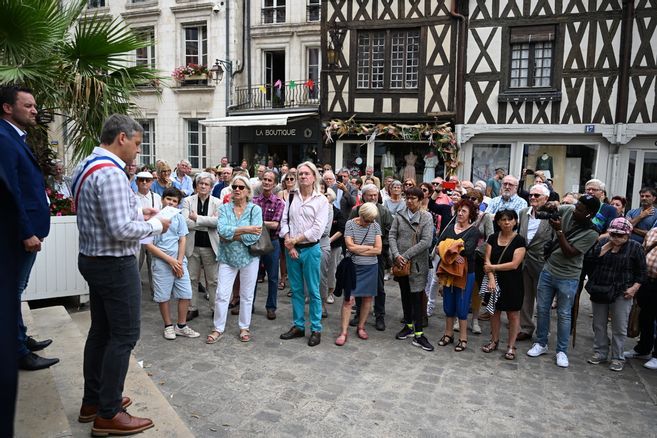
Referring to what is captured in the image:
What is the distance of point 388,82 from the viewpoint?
1449 cm

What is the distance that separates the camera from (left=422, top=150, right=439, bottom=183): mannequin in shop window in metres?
14.2

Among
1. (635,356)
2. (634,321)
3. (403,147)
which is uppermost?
(403,147)

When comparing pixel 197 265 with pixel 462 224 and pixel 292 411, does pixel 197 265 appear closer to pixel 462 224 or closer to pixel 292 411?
pixel 292 411

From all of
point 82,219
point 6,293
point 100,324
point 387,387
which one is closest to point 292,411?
point 387,387

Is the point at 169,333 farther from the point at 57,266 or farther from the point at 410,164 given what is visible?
the point at 410,164

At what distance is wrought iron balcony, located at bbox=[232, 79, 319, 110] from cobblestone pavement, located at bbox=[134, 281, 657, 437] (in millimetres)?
12243

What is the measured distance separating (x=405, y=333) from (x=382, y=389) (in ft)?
4.66

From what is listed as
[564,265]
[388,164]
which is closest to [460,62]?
[388,164]

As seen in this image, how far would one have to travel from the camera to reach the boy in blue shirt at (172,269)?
4.92m

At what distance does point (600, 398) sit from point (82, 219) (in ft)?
14.0

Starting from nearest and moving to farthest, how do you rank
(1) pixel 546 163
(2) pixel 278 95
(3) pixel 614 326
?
(3) pixel 614 326
(1) pixel 546 163
(2) pixel 278 95

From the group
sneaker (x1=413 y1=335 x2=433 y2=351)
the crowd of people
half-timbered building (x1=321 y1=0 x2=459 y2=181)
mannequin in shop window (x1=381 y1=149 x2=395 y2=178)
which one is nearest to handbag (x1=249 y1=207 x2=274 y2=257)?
the crowd of people

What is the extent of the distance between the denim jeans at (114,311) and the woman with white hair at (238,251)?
2327mm

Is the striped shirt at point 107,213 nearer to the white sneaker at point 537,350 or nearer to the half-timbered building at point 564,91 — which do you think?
the white sneaker at point 537,350
